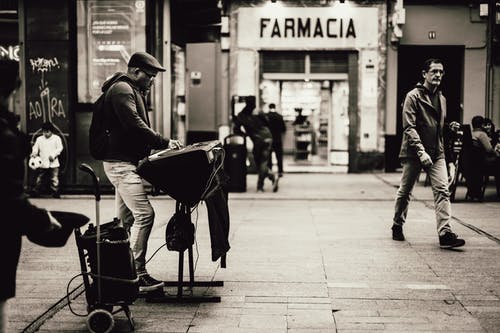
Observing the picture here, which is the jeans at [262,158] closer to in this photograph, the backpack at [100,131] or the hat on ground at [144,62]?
the hat on ground at [144,62]

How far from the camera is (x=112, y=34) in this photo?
13.3m

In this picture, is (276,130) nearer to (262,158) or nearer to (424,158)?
(262,158)

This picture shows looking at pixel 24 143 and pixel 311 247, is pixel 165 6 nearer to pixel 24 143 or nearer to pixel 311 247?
pixel 311 247

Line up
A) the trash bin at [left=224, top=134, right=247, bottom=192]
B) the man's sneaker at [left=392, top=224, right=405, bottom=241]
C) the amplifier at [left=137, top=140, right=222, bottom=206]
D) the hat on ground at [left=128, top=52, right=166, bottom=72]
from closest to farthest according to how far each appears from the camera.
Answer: the amplifier at [left=137, top=140, right=222, bottom=206] → the hat on ground at [left=128, top=52, right=166, bottom=72] → the man's sneaker at [left=392, top=224, right=405, bottom=241] → the trash bin at [left=224, top=134, right=247, bottom=192]

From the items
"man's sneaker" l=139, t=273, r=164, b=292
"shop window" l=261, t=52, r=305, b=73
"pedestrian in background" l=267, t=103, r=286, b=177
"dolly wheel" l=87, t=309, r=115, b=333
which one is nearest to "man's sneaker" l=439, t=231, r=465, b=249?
"man's sneaker" l=139, t=273, r=164, b=292

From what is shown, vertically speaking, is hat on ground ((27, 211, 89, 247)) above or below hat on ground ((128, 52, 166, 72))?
below

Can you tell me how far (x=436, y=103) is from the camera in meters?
8.13

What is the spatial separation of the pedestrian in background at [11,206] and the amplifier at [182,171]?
1.79 m

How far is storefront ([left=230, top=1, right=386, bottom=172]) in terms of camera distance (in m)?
19.0

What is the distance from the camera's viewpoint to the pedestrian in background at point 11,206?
10.9ft

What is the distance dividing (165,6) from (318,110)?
743cm

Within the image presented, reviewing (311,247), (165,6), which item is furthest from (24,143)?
(165,6)

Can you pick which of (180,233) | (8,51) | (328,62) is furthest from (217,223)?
(328,62)

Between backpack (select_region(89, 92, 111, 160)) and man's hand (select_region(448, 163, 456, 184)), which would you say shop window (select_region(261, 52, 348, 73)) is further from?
backpack (select_region(89, 92, 111, 160))
